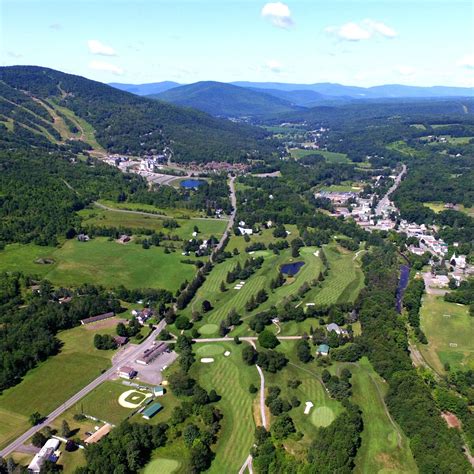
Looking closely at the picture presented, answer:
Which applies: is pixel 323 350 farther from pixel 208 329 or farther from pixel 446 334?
pixel 446 334

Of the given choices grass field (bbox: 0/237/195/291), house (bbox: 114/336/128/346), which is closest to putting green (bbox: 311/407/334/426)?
house (bbox: 114/336/128/346)

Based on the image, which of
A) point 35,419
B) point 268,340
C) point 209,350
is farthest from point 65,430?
point 268,340

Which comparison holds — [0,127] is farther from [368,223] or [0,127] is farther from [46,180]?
[368,223]

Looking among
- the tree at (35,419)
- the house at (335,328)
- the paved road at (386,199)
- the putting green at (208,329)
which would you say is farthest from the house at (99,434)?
the paved road at (386,199)

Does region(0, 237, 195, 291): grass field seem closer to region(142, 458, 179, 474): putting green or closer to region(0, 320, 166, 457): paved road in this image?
region(0, 320, 166, 457): paved road

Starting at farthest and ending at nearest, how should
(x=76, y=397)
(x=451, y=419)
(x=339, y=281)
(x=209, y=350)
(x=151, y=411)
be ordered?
(x=339, y=281)
(x=209, y=350)
(x=76, y=397)
(x=451, y=419)
(x=151, y=411)

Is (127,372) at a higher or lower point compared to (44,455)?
lower
